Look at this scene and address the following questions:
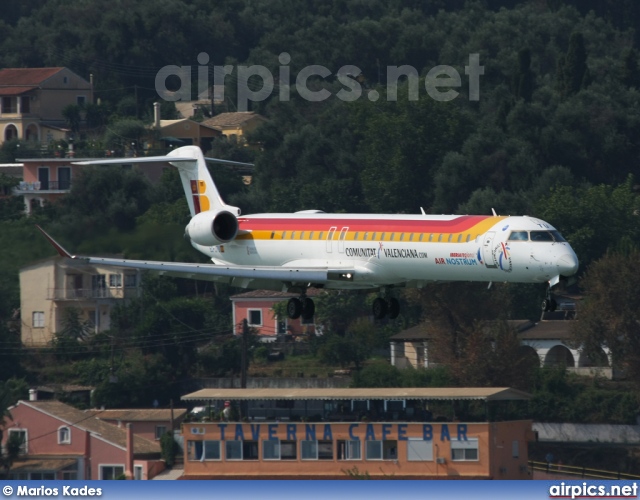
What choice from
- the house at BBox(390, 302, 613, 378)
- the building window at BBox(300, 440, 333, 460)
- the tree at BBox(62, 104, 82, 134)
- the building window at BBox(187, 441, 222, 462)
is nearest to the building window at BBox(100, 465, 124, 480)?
the building window at BBox(187, 441, 222, 462)

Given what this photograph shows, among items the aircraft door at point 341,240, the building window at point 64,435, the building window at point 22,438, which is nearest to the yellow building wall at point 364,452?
the building window at point 64,435

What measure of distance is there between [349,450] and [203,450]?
595cm

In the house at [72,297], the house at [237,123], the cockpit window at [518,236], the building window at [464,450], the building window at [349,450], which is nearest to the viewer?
the cockpit window at [518,236]

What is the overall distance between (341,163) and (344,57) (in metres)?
34.7

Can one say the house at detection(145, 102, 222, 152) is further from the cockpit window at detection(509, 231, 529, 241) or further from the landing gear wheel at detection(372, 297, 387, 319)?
the cockpit window at detection(509, 231, 529, 241)

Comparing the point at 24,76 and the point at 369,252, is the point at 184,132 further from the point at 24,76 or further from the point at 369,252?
the point at 369,252

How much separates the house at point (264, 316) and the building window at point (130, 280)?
5.50m

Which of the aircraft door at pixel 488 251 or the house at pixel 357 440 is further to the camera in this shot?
the house at pixel 357 440

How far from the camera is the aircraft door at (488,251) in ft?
142

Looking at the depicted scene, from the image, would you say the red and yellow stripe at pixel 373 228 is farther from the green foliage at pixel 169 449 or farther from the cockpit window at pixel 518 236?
the green foliage at pixel 169 449

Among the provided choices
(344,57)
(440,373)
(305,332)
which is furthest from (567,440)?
(344,57)

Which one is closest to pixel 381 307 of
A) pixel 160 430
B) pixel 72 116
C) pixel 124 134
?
pixel 160 430

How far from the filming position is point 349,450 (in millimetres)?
66938

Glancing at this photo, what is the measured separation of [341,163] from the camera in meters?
113
